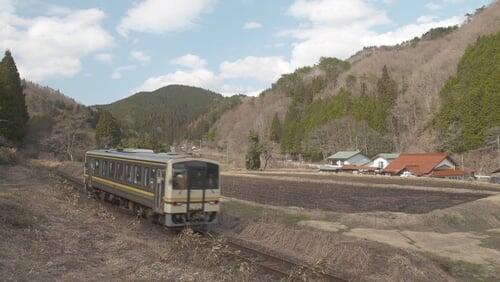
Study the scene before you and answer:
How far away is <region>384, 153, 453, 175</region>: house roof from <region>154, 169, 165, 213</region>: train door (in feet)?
199

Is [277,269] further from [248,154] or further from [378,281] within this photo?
[248,154]

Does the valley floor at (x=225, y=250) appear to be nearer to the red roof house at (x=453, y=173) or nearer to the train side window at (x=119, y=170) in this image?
the train side window at (x=119, y=170)

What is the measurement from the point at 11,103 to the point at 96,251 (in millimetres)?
55237

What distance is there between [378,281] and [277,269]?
8.94 ft

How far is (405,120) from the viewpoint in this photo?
4008 inches

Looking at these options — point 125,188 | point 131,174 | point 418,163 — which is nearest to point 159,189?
point 131,174

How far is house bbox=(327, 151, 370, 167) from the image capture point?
94250 millimetres

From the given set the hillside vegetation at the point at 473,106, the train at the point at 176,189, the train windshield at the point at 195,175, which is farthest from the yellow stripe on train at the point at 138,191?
the hillside vegetation at the point at 473,106

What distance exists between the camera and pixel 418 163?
73.4 m

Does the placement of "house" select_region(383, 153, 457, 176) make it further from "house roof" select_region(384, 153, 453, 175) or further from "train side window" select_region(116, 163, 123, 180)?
"train side window" select_region(116, 163, 123, 180)

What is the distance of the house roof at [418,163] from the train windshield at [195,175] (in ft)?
195

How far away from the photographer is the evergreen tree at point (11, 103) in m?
58.4

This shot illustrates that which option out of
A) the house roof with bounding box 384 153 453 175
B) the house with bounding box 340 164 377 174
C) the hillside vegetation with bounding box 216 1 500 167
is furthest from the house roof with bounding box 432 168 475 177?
the house with bounding box 340 164 377 174

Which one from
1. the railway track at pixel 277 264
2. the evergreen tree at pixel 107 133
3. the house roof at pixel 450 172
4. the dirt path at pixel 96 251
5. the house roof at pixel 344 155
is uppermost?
the evergreen tree at pixel 107 133
